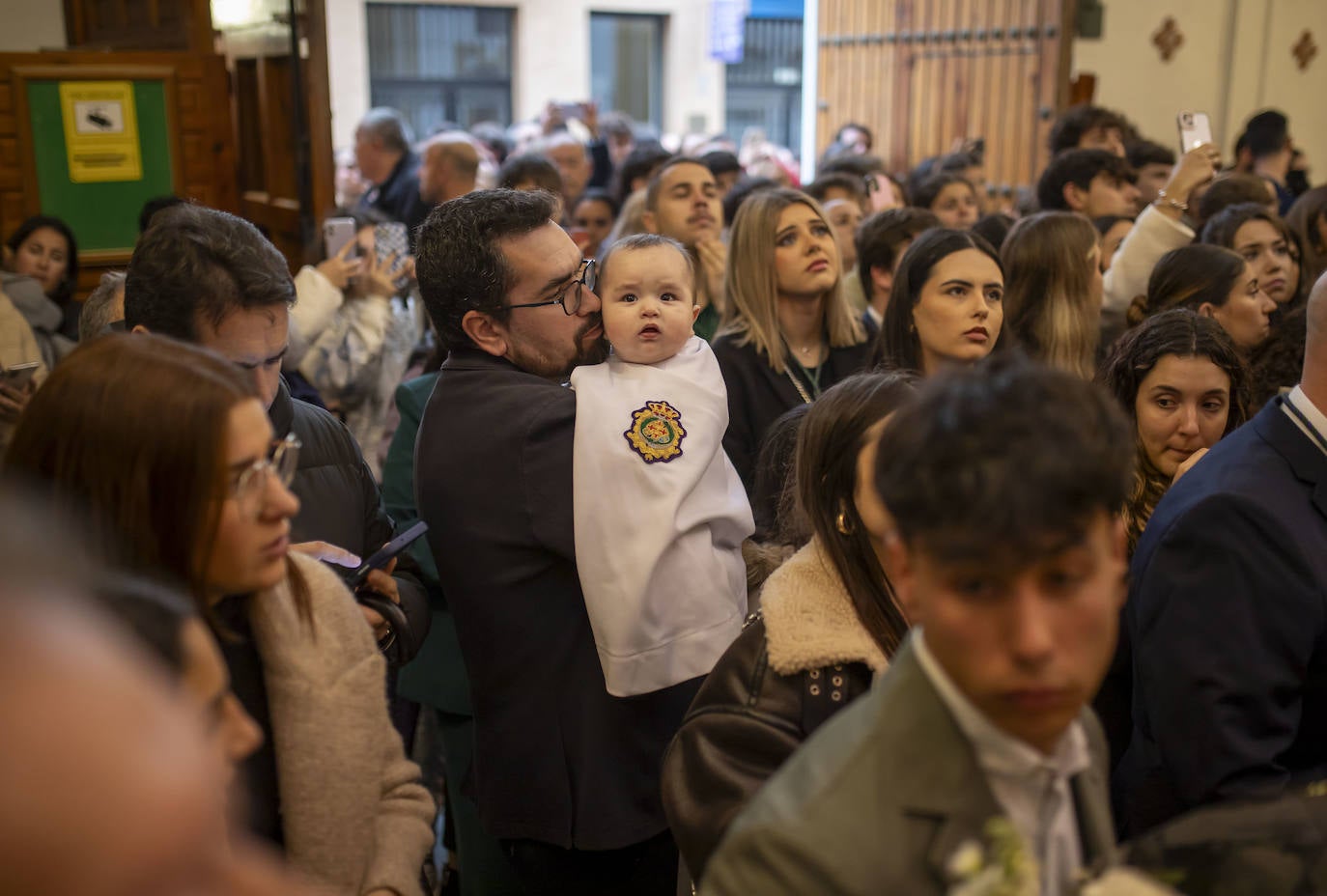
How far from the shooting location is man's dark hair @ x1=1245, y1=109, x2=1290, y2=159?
6.67 meters

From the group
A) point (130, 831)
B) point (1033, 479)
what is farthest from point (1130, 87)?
point (130, 831)

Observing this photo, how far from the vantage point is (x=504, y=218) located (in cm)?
233

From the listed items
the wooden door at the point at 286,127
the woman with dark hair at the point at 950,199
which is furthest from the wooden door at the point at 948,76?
the wooden door at the point at 286,127

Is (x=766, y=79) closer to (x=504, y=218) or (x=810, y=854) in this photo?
(x=504, y=218)

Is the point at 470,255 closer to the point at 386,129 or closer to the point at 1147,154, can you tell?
the point at 386,129

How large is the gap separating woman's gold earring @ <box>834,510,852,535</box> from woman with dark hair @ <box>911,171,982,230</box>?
407 cm

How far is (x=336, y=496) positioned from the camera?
2.23 m

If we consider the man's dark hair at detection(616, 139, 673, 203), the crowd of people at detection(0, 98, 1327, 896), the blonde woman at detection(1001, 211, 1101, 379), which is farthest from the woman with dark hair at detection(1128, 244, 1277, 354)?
the man's dark hair at detection(616, 139, 673, 203)

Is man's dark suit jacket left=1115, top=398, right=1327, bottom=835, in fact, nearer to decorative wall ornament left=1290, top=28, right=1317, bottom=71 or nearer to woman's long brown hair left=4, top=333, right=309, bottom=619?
woman's long brown hair left=4, top=333, right=309, bottom=619

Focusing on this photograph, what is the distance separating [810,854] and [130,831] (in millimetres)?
592

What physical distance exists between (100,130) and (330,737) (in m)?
3.80

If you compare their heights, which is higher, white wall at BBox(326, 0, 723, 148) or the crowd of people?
white wall at BBox(326, 0, 723, 148)

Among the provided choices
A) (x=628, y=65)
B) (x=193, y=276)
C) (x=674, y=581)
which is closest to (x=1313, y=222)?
(x=674, y=581)

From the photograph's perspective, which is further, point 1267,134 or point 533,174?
point 1267,134
